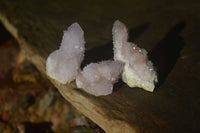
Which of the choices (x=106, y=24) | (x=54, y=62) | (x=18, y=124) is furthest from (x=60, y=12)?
(x=18, y=124)

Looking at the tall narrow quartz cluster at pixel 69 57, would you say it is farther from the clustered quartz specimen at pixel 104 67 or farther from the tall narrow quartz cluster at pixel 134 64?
the tall narrow quartz cluster at pixel 134 64

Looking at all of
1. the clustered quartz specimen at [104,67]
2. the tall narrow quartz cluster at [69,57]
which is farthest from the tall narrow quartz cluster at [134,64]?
the tall narrow quartz cluster at [69,57]

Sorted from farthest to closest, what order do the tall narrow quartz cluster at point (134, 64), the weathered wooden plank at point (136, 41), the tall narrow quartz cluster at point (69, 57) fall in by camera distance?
the tall narrow quartz cluster at point (69, 57) → the tall narrow quartz cluster at point (134, 64) → the weathered wooden plank at point (136, 41)

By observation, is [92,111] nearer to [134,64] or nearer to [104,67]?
[104,67]

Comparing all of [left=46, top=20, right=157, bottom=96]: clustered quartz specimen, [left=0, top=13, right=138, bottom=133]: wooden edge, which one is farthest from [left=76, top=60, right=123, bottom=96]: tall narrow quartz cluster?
[left=0, top=13, right=138, bottom=133]: wooden edge

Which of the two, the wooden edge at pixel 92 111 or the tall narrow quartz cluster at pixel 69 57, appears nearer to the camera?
the wooden edge at pixel 92 111

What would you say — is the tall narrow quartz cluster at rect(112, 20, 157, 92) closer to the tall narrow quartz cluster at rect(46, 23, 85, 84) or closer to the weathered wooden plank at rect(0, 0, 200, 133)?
the weathered wooden plank at rect(0, 0, 200, 133)

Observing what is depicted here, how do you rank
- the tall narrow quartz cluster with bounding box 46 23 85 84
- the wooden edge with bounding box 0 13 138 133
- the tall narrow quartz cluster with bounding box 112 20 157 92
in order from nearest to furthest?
the wooden edge with bounding box 0 13 138 133 → the tall narrow quartz cluster with bounding box 112 20 157 92 → the tall narrow quartz cluster with bounding box 46 23 85 84

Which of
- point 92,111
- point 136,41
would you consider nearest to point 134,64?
point 92,111

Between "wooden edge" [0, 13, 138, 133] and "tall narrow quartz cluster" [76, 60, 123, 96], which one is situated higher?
"tall narrow quartz cluster" [76, 60, 123, 96]
